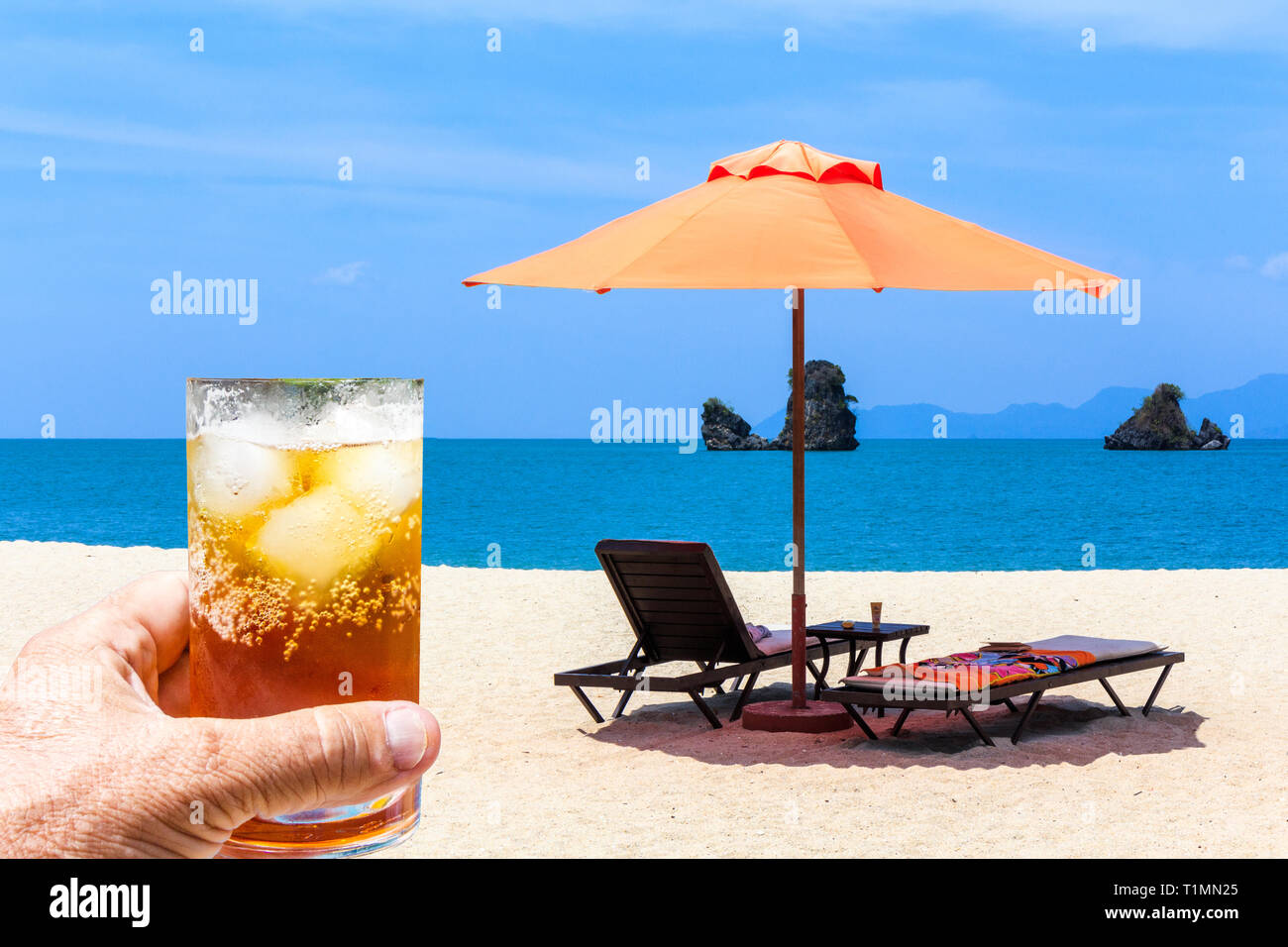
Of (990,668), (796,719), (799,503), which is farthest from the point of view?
(796,719)

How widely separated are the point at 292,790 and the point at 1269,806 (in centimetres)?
488

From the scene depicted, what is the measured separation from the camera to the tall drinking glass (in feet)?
4.36

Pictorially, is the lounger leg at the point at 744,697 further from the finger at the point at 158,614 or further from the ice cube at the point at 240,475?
the ice cube at the point at 240,475

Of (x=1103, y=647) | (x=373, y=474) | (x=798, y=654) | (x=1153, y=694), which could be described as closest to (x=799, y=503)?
(x=798, y=654)

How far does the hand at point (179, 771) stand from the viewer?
4.32 feet

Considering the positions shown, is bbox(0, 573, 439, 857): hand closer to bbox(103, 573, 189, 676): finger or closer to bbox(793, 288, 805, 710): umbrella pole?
bbox(103, 573, 189, 676): finger

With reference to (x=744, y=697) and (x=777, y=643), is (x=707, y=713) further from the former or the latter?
(x=777, y=643)

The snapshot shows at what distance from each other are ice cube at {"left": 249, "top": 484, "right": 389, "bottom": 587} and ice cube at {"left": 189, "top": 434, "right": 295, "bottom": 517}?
29 millimetres

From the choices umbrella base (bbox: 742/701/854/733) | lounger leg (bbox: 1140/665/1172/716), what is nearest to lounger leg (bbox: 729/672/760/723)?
umbrella base (bbox: 742/701/854/733)

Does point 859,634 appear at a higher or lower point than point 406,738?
lower

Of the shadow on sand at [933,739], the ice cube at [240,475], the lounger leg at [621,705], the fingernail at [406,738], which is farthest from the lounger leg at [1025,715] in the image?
the ice cube at [240,475]

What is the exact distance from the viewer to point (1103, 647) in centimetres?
659

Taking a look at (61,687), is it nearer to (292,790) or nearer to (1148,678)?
(292,790)

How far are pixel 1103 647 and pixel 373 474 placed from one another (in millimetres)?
6014
